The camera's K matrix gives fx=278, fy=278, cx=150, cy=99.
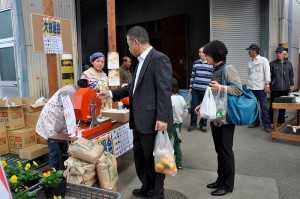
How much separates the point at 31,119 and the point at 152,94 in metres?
2.92

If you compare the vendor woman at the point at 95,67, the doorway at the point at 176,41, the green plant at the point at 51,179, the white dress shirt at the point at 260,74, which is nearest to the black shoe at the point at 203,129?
the white dress shirt at the point at 260,74

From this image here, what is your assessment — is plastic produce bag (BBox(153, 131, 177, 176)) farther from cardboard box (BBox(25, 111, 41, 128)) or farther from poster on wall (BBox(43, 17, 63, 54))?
cardboard box (BBox(25, 111, 41, 128))

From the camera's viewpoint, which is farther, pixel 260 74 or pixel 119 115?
pixel 260 74

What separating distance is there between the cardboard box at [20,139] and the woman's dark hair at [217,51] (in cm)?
333

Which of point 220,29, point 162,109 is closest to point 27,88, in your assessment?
point 162,109

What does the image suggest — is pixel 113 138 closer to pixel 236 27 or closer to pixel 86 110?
pixel 86 110

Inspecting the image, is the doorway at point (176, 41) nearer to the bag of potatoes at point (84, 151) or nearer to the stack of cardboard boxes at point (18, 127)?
the stack of cardboard boxes at point (18, 127)

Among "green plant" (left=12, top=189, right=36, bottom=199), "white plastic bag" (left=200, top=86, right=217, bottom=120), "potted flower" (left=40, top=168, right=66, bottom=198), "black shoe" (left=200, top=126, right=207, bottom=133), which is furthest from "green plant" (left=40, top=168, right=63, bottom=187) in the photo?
"black shoe" (left=200, top=126, right=207, bottom=133)

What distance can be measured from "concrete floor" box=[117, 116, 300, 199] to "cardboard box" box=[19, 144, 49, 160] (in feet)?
4.41

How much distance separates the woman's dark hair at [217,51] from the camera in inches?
122

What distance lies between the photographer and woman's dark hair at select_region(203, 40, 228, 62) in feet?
10.2

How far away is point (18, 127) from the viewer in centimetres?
481

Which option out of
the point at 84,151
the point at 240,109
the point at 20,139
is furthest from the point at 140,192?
the point at 20,139

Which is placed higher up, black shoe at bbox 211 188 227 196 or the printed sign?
the printed sign
